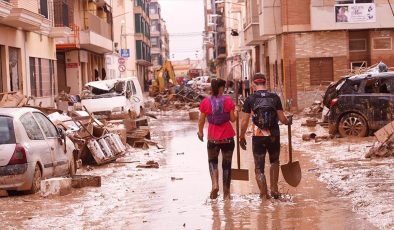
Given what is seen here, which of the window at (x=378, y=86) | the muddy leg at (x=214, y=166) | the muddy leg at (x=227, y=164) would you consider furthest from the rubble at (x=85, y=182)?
the window at (x=378, y=86)

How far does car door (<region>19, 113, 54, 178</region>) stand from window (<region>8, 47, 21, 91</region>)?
1536cm

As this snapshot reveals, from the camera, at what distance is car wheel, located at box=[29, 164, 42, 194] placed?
12367 millimetres

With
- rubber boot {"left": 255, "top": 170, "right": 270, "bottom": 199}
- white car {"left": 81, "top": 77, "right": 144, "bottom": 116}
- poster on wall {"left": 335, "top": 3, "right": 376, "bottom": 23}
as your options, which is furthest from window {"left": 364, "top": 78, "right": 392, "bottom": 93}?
poster on wall {"left": 335, "top": 3, "right": 376, "bottom": 23}

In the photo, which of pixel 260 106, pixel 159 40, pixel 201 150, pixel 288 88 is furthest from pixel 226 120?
pixel 159 40

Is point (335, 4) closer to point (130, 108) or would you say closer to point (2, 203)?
point (130, 108)

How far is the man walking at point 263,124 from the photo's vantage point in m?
10.9

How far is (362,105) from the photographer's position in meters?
20.3

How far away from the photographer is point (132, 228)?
9.30m

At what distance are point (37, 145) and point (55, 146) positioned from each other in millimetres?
977

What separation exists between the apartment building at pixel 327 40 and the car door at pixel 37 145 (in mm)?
23429

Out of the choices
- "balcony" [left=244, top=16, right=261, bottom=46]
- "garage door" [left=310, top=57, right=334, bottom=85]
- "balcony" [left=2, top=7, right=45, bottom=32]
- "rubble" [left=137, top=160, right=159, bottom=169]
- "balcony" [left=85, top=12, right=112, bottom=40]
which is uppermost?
"balcony" [left=85, top=12, right=112, bottom=40]

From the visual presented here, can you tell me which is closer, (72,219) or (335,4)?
(72,219)

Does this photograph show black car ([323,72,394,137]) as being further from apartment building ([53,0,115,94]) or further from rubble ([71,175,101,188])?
apartment building ([53,0,115,94])

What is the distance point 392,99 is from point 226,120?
9.68 meters
